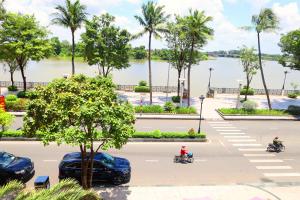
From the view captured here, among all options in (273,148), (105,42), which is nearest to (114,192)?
(273,148)

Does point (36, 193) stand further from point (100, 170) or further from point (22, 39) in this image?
point (22, 39)

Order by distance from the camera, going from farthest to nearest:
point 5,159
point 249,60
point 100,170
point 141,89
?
point 141,89 < point 249,60 < point 5,159 < point 100,170

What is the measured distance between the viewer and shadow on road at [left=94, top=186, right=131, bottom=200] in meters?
18.1

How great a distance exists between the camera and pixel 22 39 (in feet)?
136

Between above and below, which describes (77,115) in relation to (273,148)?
above

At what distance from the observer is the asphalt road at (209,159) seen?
2114cm

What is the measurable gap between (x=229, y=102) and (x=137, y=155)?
76.9ft

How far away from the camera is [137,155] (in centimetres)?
2423

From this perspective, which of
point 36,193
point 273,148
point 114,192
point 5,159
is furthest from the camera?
point 273,148

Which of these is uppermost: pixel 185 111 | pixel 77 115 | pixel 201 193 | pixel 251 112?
pixel 77 115

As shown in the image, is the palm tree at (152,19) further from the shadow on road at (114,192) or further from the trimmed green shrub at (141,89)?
the shadow on road at (114,192)

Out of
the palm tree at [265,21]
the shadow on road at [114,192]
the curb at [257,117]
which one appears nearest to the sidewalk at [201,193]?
the shadow on road at [114,192]

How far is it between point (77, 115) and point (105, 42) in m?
27.5

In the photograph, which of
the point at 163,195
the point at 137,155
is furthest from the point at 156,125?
the point at 163,195
